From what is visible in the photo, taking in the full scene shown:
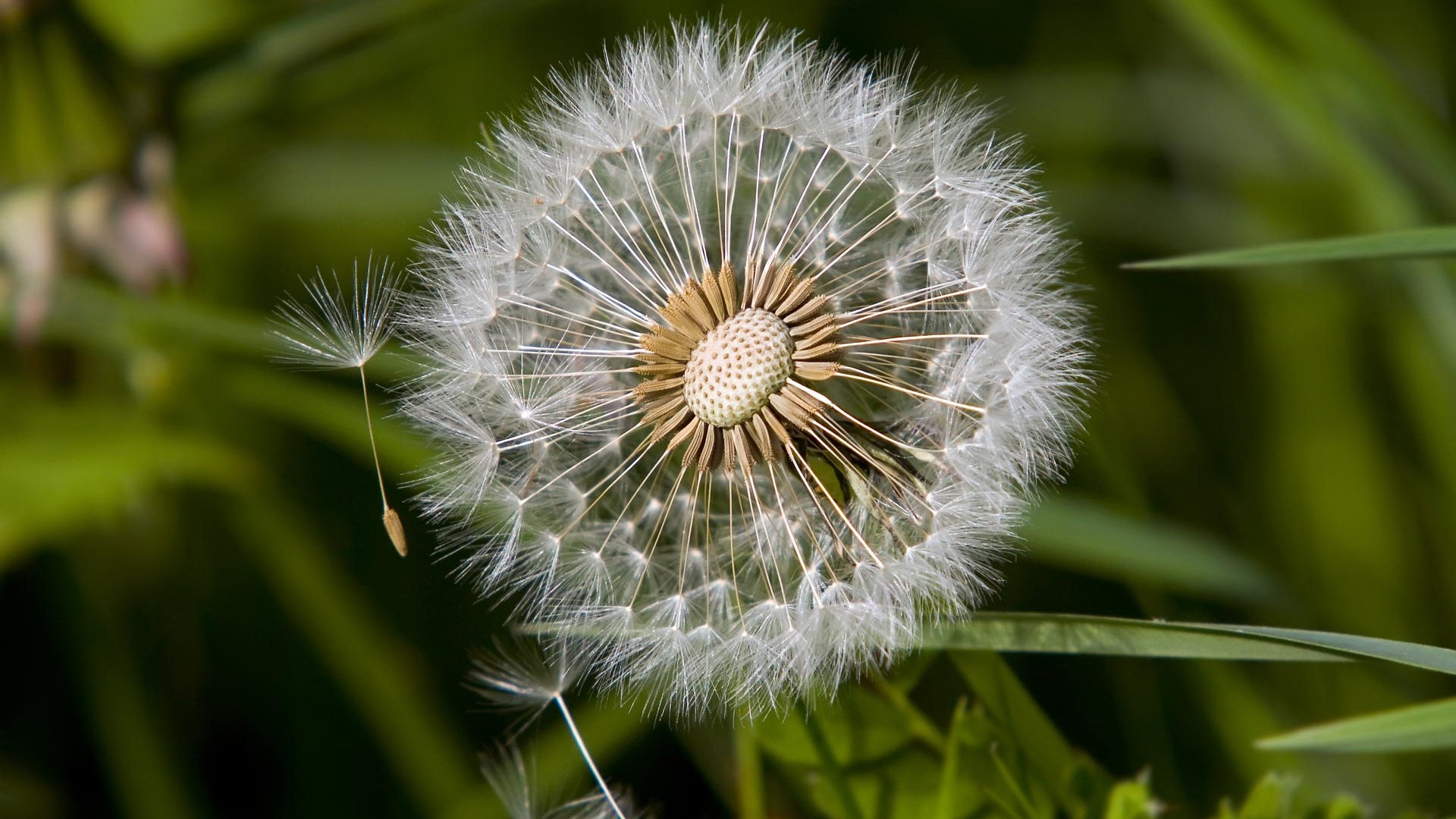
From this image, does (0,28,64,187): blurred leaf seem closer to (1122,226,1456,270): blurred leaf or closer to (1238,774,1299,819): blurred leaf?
(1122,226,1456,270): blurred leaf

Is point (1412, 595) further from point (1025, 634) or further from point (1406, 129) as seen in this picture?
point (1025, 634)

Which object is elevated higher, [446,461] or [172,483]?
[172,483]

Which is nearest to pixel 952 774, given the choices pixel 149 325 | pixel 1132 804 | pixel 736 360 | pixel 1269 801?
pixel 1132 804

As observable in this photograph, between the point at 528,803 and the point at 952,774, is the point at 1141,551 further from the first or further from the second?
the point at 528,803

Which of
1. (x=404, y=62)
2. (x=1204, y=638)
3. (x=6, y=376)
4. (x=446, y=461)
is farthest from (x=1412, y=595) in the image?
(x=6, y=376)

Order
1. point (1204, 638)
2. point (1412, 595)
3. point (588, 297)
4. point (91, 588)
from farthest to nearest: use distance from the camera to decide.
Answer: point (1412, 595)
point (91, 588)
point (588, 297)
point (1204, 638)
